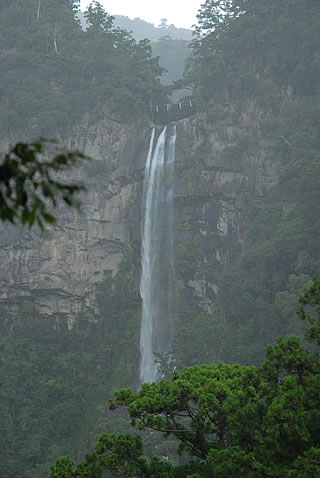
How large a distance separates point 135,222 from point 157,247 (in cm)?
211

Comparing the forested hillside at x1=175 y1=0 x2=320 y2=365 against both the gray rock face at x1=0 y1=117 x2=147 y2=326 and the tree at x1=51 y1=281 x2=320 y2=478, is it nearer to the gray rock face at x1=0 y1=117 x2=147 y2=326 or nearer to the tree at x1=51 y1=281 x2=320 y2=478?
the gray rock face at x1=0 y1=117 x2=147 y2=326

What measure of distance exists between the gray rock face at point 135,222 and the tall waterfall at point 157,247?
0.53 meters

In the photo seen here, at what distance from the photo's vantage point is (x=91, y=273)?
29641 mm

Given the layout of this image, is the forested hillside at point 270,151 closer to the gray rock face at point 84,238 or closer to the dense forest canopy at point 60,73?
the dense forest canopy at point 60,73

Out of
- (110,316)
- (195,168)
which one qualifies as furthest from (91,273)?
(195,168)

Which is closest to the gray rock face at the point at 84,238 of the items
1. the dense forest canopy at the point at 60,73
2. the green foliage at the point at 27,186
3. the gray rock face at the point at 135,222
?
the gray rock face at the point at 135,222

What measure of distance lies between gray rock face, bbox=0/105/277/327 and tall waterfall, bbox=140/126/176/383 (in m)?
0.53

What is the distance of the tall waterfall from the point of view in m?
28.5

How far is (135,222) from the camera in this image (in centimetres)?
3036

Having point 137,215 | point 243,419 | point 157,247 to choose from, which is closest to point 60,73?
point 137,215

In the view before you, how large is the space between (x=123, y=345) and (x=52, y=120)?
13858mm

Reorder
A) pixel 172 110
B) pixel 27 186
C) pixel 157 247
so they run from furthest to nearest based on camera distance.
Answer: pixel 172 110 → pixel 157 247 → pixel 27 186

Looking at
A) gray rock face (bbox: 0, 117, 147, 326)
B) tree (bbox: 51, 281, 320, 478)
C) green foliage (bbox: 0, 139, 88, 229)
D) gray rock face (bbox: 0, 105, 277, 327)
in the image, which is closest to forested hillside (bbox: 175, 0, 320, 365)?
gray rock face (bbox: 0, 105, 277, 327)

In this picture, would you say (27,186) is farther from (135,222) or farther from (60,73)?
(60,73)
